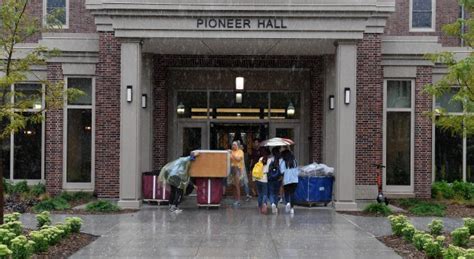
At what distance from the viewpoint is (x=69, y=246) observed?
11.4 metres

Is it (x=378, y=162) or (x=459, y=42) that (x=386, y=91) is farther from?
(x=459, y=42)

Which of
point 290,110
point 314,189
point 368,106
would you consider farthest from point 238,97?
point 314,189

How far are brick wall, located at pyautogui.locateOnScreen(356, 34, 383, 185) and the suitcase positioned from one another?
4.31 m

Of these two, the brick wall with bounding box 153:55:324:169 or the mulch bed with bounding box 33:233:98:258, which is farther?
the brick wall with bounding box 153:55:324:169

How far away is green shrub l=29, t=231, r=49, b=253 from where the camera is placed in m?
10.2

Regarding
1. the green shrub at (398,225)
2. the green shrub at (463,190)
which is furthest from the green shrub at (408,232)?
the green shrub at (463,190)

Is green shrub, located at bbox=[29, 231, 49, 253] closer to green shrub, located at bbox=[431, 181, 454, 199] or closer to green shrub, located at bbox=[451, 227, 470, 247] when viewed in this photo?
green shrub, located at bbox=[451, 227, 470, 247]

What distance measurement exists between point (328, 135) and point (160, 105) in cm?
548

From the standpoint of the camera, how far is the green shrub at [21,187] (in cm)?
2044

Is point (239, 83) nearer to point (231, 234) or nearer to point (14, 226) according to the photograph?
point (231, 234)

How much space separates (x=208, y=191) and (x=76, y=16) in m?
9.07

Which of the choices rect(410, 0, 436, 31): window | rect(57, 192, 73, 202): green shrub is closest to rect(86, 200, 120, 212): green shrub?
rect(57, 192, 73, 202): green shrub

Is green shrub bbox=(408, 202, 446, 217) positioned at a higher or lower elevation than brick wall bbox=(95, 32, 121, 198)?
lower

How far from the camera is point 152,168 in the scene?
21.1 m
